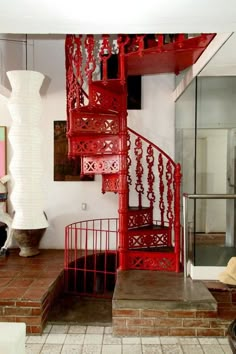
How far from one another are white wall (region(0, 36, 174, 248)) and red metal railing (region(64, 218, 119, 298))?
184 mm

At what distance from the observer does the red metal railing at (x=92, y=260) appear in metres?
4.21

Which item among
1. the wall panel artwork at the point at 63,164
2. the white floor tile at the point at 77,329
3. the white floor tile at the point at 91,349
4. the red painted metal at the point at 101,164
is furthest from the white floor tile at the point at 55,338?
the wall panel artwork at the point at 63,164

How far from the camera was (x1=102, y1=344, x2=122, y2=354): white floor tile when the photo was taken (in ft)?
8.50

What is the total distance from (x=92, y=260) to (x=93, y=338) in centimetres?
189

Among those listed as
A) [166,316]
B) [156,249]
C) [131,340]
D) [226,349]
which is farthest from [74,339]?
[156,249]

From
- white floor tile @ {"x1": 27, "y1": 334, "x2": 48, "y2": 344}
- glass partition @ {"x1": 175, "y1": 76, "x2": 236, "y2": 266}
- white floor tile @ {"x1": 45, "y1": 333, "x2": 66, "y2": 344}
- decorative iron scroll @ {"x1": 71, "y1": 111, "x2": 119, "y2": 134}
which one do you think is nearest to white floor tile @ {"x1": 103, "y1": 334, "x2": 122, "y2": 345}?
white floor tile @ {"x1": 45, "y1": 333, "x2": 66, "y2": 344}

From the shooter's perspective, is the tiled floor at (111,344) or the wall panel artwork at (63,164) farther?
the wall panel artwork at (63,164)

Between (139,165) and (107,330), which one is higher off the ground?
(139,165)

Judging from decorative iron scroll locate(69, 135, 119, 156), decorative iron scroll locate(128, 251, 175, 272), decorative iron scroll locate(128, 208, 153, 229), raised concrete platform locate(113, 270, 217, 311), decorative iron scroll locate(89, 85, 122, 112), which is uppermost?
decorative iron scroll locate(89, 85, 122, 112)

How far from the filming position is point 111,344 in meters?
2.71

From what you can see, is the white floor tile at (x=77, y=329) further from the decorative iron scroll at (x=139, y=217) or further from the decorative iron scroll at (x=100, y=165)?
the decorative iron scroll at (x=100, y=165)

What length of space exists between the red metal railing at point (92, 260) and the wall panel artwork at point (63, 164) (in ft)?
2.50

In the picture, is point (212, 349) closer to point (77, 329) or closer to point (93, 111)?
point (77, 329)

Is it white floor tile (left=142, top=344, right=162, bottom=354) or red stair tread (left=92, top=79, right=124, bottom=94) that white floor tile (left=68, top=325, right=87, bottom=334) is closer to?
white floor tile (left=142, top=344, right=162, bottom=354)
